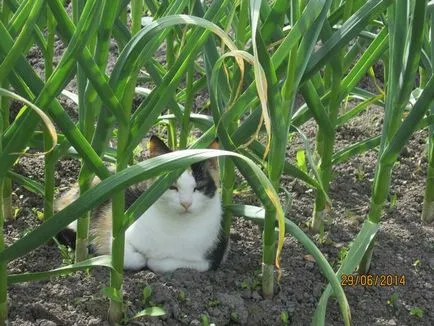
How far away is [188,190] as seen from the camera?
7.11ft

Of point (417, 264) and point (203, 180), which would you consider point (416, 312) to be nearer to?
point (417, 264)

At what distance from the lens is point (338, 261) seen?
2.27 metres

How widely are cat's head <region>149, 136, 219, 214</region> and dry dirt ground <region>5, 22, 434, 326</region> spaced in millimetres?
171

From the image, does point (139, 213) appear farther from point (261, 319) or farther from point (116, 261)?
point (261, 319)

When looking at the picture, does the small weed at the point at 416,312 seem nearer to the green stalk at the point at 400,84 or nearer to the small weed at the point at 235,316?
the green stalk at the point at 400,84

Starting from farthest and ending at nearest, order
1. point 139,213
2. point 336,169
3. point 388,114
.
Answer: point 336,169 < point 388,114 < point 139,213

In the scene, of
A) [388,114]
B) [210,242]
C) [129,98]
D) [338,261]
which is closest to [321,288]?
[338,261]

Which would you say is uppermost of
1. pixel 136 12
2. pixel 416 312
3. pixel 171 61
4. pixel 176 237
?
pixel 136 12

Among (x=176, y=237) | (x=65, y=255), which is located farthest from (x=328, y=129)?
(x=65, y=255)

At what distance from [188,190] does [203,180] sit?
2.4 inches

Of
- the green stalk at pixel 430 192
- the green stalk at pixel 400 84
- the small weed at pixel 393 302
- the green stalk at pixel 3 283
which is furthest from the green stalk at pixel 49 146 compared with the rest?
the green stalk at pixel 430 192

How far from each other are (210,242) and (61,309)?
0.46 m

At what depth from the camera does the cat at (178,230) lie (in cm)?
217

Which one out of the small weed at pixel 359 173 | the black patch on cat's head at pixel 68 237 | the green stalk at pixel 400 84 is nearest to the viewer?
the green stalk at pixel 400 84
